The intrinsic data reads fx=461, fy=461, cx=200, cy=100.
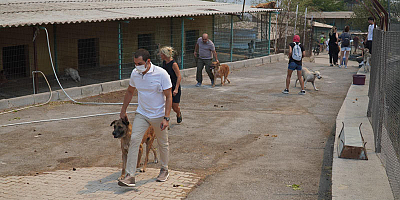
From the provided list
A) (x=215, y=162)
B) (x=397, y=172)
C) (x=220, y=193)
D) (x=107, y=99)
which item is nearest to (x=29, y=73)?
(x=107, y=99)

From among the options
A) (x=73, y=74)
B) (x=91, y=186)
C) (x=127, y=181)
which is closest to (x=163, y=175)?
(x=127, y=181)

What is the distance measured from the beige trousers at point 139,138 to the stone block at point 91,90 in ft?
26.2

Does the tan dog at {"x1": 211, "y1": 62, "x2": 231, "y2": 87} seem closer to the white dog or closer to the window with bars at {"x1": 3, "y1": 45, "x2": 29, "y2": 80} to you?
the white dog

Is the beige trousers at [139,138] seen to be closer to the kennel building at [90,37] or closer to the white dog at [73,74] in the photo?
the kennel building at [90,37]

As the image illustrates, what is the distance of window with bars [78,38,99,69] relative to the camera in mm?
18875

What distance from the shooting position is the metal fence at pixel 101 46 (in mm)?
15945

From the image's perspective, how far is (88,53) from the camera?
63.0ft

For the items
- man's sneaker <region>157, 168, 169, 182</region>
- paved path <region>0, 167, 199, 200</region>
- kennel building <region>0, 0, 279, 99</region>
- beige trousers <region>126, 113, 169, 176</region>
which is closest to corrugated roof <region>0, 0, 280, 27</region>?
kennel building <region>0, 0, 279, 99</region>

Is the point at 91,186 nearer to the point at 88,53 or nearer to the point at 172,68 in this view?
the point at 172,68

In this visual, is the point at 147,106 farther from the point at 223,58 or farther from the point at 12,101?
the point at 223,58

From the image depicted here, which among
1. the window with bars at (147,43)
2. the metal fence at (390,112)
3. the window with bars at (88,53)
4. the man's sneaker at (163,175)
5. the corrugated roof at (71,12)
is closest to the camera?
the metal fence at (390,112)

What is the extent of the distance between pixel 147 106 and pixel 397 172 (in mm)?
3154

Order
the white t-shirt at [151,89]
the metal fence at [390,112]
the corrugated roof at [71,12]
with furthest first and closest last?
the corrugated roof at [71,12] < the white t-shirt at [151,89] < the metal fence at [390,112]

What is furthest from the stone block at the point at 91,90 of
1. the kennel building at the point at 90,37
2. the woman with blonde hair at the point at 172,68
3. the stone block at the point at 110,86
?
the woman with blonde hair at the point at 172,68
